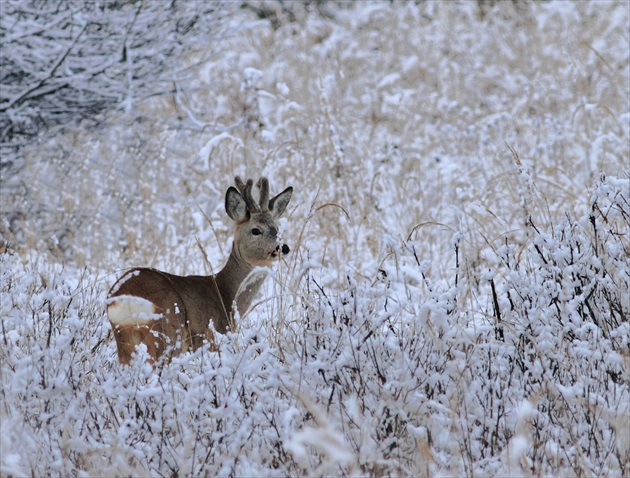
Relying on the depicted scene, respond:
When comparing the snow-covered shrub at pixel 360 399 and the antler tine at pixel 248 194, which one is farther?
the antler tine at pixel 248 194

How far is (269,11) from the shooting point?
16859mm

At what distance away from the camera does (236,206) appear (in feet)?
18.0

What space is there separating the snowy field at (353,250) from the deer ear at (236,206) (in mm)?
337

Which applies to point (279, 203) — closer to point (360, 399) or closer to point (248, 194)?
point (248, 194)

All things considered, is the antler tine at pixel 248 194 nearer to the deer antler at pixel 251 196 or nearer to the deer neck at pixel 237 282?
the deer antler at pixel 251 196

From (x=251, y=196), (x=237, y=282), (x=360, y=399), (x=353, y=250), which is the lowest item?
(x=353, y=250)

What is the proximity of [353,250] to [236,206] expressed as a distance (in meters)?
1.65

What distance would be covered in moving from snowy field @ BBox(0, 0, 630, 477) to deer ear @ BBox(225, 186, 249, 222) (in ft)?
1.11

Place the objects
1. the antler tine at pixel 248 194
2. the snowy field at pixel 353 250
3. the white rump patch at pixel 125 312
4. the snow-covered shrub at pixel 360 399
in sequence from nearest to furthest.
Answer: the snow-covered shrub at pixel 360 399 < the snowy field at pixel 353 250 < the white rump patch at pixel 125 312 < the antler tine at pixel 248 194

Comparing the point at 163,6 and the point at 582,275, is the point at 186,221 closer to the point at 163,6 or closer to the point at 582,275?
the point at 163,6

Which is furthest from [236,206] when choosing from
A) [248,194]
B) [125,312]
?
[125,312]

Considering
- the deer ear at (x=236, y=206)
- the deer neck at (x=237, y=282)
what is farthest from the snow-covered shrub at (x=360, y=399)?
the deer ear at (x=236, y=206)

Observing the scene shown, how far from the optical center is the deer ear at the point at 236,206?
17.7ft

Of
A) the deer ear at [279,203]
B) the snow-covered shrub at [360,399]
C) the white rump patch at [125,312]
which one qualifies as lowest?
the deer ear at [279,203]
